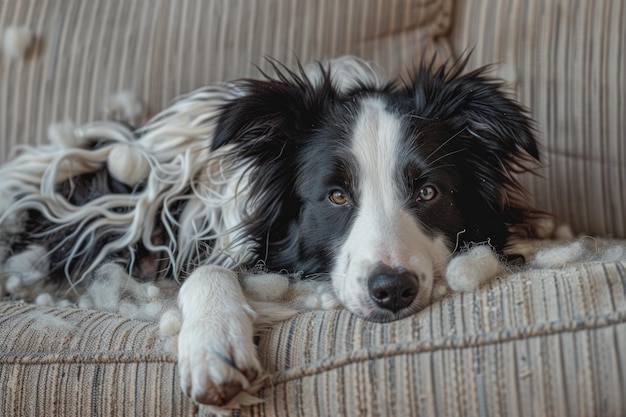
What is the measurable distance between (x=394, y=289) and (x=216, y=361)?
0.40 metres

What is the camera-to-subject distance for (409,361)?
134 centimetres

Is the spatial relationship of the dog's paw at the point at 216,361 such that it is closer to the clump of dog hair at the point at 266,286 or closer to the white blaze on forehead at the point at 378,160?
the clump of dog hair at the point at 266,286

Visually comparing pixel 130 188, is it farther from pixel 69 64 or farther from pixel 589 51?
pixel 589 51

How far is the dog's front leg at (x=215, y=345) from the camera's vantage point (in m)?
1.31

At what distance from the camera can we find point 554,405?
1257 mm

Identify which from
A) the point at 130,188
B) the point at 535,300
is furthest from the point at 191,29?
the point at 535,300

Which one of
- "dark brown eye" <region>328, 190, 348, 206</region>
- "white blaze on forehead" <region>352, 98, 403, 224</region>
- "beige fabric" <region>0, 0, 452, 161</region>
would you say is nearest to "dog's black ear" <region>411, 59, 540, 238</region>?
"white blaze on forehead" <region>352, 98, 403, 224</region>

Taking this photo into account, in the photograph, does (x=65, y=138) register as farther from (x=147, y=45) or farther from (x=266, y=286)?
(x=266, y=286)

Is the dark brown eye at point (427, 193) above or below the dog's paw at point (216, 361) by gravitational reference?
above

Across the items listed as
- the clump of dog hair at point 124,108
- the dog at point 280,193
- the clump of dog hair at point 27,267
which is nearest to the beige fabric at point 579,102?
the dog at point 280,193

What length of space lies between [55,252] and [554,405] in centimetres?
148

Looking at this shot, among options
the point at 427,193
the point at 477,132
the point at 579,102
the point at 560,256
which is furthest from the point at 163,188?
the point at 579,102

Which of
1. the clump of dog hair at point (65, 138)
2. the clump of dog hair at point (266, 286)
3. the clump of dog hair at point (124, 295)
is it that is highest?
the clump of dog hair at point (65, 138)

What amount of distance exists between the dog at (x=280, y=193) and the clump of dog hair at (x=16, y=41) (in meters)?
0.34
